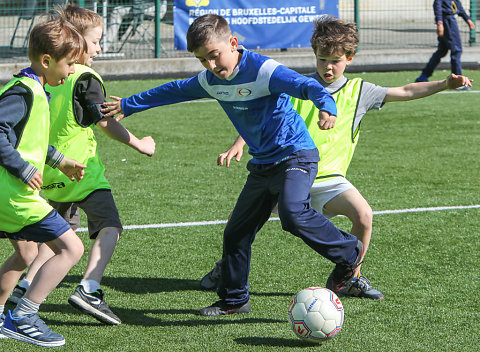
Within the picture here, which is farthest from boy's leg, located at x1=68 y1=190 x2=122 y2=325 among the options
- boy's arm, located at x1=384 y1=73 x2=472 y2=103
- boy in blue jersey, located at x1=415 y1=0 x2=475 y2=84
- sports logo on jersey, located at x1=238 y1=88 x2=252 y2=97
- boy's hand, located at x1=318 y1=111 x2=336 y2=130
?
boy in blue jersey, located at x1=415 y1=0 x2=475 y2=84

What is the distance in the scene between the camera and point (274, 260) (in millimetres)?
5426

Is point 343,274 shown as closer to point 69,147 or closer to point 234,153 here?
point 234,153

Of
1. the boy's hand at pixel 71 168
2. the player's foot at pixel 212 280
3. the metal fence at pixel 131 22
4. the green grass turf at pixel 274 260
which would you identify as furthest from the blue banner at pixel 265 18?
the boy's hand at pixel 71 168

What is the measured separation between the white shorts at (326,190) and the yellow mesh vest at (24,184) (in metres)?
1.62

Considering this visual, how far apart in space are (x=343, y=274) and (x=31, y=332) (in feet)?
5.55

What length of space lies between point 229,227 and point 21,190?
1.20m

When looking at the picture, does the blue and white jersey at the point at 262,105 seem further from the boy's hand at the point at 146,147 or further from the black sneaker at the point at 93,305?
the black sneaker at the point at 93,305

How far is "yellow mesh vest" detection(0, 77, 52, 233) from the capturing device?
3803 millimetres

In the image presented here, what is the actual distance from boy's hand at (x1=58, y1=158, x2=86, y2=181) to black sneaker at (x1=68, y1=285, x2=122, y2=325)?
588 millimetres

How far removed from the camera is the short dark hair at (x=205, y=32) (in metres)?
4.21

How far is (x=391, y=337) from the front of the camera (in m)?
4.04

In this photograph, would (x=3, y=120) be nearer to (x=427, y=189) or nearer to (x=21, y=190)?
(x=21, y=190)

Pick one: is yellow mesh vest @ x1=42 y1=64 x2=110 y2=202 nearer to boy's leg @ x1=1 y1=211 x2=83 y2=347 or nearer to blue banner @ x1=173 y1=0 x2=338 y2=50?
boy's leg @ x1=1 y1=211 x2=83 y2=347

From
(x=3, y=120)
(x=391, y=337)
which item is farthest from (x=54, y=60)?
(x=391, y=337)
